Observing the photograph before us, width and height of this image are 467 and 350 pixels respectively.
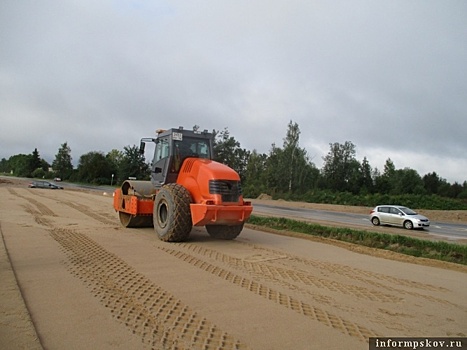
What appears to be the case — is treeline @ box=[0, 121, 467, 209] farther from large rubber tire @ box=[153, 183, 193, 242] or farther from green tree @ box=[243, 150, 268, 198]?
large rubber tire @ box=[153, 183, 193, 242]

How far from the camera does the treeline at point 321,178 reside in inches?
2057

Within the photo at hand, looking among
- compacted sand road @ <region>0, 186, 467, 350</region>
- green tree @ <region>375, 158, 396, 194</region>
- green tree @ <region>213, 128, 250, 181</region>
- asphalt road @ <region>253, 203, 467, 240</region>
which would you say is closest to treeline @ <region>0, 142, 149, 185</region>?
green tree @ <region>213, 128, 250, 181</region>

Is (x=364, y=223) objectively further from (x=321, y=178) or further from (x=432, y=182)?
(x=432, y=182)

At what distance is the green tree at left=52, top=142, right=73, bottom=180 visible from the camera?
111m

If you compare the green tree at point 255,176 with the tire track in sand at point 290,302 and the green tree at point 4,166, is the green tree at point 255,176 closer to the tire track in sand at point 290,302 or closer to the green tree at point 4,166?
the tire track in sand at point 290,302

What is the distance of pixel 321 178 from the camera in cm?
7306

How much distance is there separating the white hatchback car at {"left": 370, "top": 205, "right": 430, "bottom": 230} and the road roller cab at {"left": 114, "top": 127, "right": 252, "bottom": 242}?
1686 cm

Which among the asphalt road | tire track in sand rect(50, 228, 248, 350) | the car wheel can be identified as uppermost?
the car wheel

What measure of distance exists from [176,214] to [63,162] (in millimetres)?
117470

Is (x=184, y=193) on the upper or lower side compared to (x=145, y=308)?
upper

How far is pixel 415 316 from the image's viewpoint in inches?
200

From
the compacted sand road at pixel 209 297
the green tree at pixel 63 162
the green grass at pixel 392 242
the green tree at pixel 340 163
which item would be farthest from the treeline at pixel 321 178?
the compacted sand road at pixel 209 297

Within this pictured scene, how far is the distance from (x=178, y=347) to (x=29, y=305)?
2357 mm

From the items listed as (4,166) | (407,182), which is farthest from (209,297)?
(4,166)
